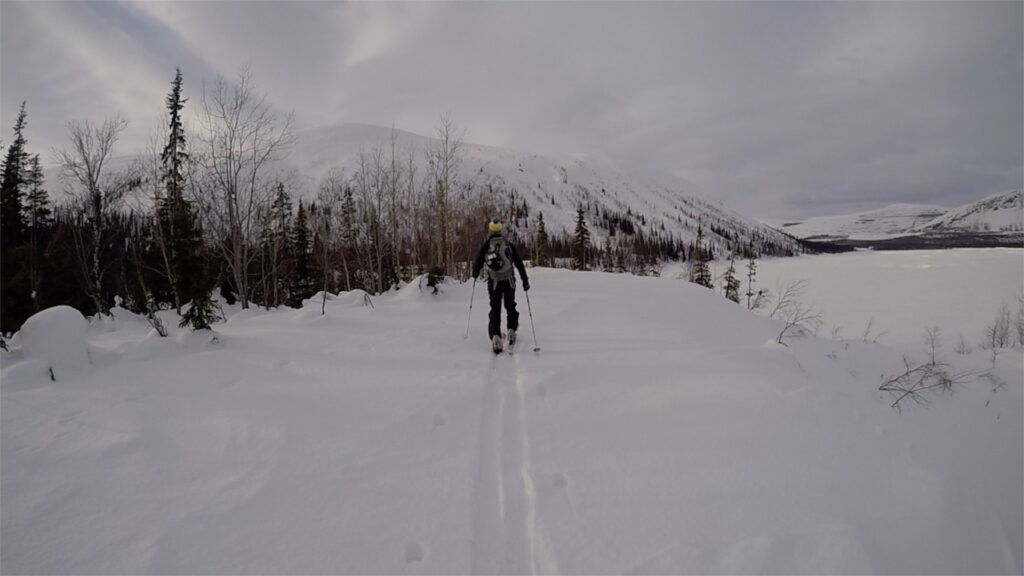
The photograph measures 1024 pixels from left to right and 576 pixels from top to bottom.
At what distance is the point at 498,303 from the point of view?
675cm

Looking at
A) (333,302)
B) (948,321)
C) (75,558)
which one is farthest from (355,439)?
(948,321)

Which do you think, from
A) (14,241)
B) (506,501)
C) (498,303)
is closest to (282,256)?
(14,241)

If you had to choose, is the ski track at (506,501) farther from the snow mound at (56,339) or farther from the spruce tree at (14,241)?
the spruce tree at (14,241)

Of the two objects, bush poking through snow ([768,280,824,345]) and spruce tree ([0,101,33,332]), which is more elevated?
spruce tree ([0,101,33,332])

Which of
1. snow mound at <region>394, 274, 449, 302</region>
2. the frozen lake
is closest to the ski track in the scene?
snow mound at <region>394, 274, 449, 302</region>

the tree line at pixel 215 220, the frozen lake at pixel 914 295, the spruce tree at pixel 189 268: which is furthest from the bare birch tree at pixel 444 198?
the frozen lake at pixel 914 295

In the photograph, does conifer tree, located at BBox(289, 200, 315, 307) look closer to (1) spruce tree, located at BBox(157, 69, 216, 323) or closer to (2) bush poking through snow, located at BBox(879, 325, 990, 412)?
(1) spruce tree, located at BBox(157, 69, 216, 323)

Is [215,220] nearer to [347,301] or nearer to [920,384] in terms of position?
[347,301]

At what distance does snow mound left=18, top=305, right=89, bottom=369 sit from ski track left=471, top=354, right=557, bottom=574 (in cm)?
552

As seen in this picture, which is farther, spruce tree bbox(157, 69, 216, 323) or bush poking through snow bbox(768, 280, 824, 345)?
bush poking through snow bbox(768, 280, 824, 345)

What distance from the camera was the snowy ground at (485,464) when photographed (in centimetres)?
247

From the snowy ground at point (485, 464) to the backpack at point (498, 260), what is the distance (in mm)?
1458

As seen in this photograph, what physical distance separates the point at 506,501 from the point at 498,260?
446 centimetres

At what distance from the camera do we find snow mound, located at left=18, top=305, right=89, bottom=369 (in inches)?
190
